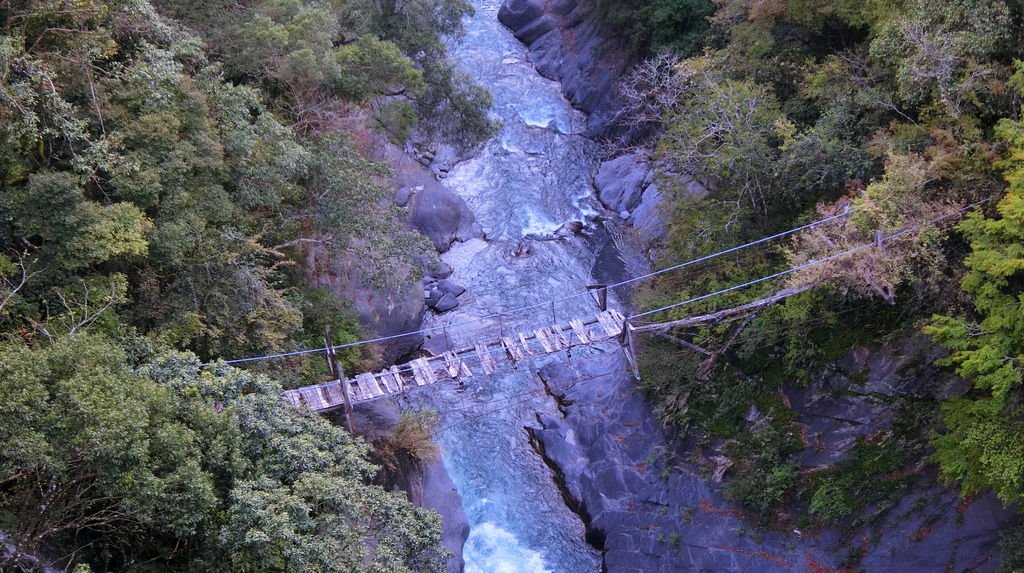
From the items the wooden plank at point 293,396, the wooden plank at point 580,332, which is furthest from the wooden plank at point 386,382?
the wooden plank at point 580,332

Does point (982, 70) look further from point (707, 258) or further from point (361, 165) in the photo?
point (361, 165)

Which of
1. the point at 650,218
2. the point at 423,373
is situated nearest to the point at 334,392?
the point at 423,373

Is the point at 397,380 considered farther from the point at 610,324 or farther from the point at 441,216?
the point at 441,216

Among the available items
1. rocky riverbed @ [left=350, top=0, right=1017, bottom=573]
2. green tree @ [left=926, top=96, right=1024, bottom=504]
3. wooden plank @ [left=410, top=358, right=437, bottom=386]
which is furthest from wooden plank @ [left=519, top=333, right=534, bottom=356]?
green tree @ [left=926, top=96, right=1024, bottom=504]

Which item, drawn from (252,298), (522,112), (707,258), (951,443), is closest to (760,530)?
(951,443)

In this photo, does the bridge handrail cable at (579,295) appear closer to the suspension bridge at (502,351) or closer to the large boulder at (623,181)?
the suspension bridge at (502,351)
